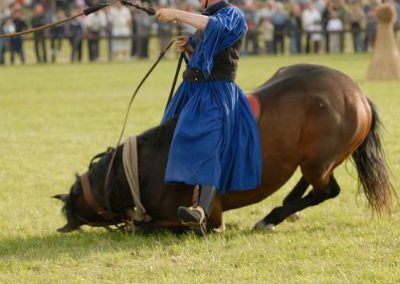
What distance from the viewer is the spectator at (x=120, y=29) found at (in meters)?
32.6

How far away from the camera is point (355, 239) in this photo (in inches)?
251

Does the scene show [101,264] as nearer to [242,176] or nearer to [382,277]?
[242,176]

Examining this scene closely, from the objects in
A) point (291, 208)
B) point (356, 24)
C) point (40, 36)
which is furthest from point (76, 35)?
point (291, 208)

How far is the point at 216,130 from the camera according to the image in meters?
6.38

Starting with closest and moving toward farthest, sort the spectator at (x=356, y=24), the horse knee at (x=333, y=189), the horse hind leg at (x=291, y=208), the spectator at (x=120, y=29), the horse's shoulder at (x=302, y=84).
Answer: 1. the horse's shoulder at (x=302, y=84)
2. the horse hind leg at (x=291, y=208)
3. the horse knee at (x=333, y=189)
4. the spectator at (x=120, y=29)
5. the spectator at (x=356, y=24)

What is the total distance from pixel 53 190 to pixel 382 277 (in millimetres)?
4341

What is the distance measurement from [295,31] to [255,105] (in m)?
27.2

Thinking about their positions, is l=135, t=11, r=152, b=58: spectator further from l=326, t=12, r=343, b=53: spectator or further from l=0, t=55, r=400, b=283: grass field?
l=0, t=55, r=400, b=283: grass field

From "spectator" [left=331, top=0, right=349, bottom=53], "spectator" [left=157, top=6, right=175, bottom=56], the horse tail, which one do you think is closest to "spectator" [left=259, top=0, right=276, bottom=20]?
"spectator" [left=331, top=0, right=349, bottom=53]

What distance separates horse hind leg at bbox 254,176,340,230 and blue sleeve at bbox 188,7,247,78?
1.23 meters

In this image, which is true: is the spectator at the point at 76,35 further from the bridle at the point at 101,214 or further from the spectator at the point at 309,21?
the bridle at the point at 101,214

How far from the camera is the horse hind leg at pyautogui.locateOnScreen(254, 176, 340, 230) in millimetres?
6906

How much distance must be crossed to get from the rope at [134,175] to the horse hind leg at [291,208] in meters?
0.87

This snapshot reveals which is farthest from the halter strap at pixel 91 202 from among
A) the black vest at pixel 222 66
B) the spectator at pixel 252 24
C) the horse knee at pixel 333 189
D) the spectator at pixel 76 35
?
the spectator at pixel 252 24
